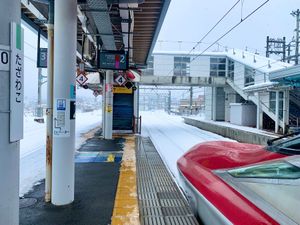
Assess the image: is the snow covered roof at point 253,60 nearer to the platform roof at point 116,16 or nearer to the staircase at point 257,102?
the staircase at point 257,102

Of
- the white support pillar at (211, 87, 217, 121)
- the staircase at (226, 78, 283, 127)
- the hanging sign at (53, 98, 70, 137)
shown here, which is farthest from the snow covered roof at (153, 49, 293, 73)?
the hanging sign at (53, 98, 70, 137)

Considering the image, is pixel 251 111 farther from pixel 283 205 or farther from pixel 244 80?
pixel 283 205

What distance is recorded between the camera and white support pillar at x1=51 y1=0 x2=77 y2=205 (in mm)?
4121

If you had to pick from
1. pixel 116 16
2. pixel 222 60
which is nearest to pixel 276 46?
pixel 222 60

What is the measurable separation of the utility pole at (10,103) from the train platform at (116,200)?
1640 millimetres

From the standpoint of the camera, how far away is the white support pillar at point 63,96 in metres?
4.12

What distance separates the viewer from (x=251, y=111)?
22000mm

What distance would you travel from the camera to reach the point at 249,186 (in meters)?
2.19

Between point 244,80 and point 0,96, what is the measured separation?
2251 cm

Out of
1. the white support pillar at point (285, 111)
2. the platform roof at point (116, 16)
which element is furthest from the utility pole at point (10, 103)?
the white support pillar at point (285, 111)

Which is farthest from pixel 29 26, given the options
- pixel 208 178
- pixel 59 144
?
pixel 208 178

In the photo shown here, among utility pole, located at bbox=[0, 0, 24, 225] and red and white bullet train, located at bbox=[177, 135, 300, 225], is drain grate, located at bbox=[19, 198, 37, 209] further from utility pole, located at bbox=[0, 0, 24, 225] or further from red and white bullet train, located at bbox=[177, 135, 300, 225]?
red and white bullet train, located at bbox=[177, 135, 300, 225]

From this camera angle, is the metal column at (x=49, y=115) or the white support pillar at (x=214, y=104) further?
the white support pillar at (x=214, y=104)

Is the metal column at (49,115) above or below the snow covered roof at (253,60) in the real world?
below
